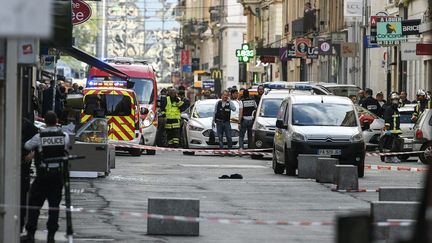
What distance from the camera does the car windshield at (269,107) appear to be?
36.3 metres

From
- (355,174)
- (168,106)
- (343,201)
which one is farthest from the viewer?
(168,106)

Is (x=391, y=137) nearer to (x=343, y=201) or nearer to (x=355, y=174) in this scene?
(x=355, y=174)

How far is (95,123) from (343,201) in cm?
673

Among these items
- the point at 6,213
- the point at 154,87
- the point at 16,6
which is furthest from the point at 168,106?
the point at 16,6

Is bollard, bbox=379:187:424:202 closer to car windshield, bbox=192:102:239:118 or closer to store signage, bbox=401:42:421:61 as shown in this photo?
car windshield, bbox=192:102:239:118

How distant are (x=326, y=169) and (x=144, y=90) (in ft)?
58.5

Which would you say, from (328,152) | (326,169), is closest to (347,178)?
(326,169)

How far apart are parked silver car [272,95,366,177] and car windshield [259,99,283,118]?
243 inches

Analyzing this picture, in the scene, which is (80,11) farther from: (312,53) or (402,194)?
(312,53)

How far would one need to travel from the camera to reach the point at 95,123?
88.9 feet

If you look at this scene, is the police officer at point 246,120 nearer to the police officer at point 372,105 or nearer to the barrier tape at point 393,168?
the barrier tape at point 393,168

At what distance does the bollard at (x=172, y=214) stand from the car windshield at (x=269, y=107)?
19369 millimetres

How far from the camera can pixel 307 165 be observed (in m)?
27.5

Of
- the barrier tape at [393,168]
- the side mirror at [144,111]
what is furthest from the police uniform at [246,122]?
the barrier tape at [393,168]
